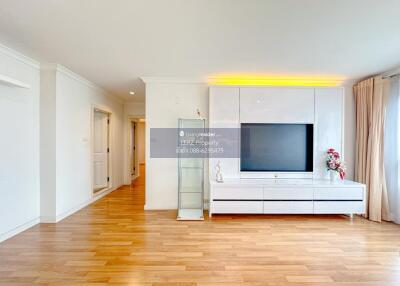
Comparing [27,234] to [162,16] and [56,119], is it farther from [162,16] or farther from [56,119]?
[162,16]

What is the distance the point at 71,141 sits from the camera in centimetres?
403

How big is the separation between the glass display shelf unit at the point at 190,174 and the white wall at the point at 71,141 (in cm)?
191

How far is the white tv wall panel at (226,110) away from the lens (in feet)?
13.6

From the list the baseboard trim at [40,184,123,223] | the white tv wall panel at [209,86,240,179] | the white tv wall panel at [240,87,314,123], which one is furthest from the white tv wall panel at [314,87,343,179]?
the baseboard trim at [40,184,123,223]

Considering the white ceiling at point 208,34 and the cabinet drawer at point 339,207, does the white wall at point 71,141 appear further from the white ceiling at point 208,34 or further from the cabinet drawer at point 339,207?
the cabinet drawer at point 339,207

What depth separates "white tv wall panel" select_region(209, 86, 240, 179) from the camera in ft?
13.6

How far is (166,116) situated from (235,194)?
6.26 ft

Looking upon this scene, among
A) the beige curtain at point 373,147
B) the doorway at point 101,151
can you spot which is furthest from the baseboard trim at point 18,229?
the beige curtain at point 373,147

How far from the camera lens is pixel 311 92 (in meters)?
4.15

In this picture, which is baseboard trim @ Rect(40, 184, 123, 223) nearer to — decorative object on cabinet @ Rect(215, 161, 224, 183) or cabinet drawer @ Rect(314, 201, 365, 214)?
decorative object on cabinet @ Rect(215, 161, 224, 183)

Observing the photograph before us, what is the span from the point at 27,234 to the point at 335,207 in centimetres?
471

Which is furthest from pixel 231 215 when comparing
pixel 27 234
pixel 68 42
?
pixel 68 42

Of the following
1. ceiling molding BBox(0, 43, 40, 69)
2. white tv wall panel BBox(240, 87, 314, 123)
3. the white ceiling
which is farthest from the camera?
white tv wall panel BBox(240, 87, 314, 123)

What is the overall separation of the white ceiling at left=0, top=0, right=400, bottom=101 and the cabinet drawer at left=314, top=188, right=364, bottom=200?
197 cm
